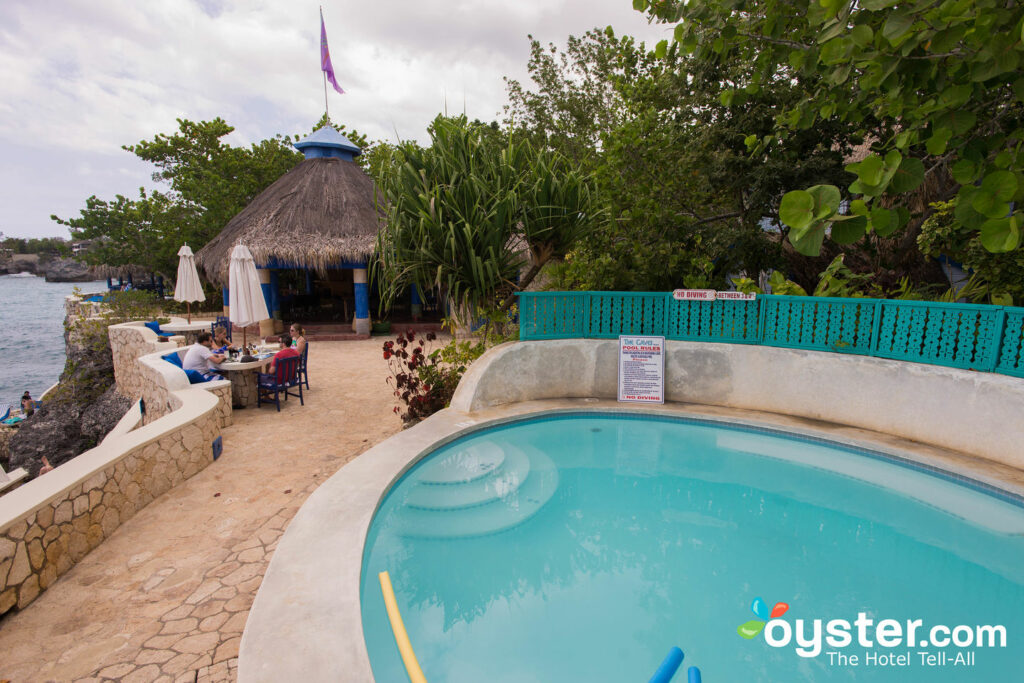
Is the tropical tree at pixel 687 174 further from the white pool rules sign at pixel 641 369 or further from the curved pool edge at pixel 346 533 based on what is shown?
the curved pool edge at pixel 346 533

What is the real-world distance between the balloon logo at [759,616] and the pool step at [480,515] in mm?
1995

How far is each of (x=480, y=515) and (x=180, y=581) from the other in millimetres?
2403

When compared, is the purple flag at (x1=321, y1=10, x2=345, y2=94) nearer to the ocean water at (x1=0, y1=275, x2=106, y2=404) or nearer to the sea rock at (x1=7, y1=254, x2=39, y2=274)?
the ocean water at (x1=0, y1=275, x2=106, y2=404)

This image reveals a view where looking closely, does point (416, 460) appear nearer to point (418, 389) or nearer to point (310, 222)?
point (418, 389)

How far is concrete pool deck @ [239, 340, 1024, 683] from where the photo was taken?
2.51 m

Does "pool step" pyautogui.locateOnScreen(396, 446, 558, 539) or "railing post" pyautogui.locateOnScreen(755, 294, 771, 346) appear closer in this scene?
"pool step" pyautogui.locateOnScreen(396, 446, 558, 539)

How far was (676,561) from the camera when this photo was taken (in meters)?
4.12

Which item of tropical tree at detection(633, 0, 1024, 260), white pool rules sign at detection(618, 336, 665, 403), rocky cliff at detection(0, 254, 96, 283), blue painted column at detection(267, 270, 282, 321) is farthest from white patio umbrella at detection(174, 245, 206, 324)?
rocky cliff at detection(0, 254, 96, 283)

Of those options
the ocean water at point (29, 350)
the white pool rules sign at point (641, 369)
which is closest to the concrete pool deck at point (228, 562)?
the white pool rules sign at point (641, 369)

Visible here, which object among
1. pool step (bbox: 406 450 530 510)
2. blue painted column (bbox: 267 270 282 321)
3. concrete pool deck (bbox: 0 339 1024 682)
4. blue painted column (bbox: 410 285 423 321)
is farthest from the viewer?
blue painted column (bbox: 410 285 423 321)

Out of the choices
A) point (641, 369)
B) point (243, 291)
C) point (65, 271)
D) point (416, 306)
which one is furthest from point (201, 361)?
point (65, 271)

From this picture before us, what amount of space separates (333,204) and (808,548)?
15615 mm

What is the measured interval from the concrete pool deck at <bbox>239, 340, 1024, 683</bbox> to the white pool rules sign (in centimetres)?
19

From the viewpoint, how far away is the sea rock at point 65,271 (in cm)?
9531
